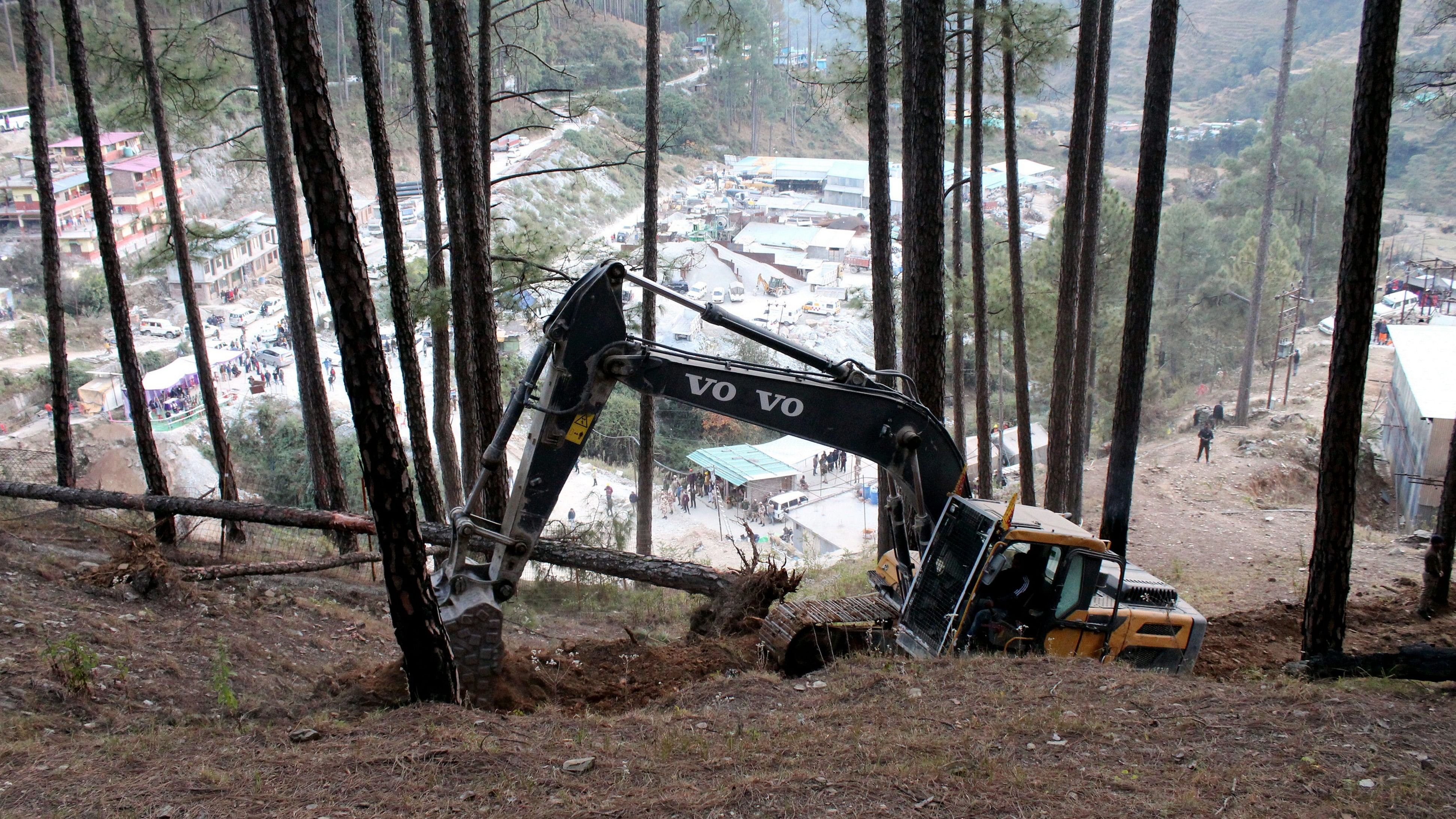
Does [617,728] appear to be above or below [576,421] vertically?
below

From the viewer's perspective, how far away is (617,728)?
6246mm

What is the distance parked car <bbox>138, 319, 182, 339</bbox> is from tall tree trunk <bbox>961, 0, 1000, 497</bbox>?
117ft

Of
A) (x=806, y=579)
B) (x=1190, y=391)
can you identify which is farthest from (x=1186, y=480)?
(x=1190, y=391)

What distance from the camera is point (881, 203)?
37.8 feet

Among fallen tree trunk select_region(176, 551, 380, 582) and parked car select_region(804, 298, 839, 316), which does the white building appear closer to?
fallen tree trunk select_region(176, 551, 380, 582)

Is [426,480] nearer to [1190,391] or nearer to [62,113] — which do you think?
[1190,391]

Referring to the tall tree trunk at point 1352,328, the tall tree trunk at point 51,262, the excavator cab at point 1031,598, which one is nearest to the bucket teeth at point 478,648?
the excavator cab at point 1031,598

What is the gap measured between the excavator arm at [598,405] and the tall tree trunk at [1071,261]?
699cm

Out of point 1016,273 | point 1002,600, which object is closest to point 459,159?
point 1002,600

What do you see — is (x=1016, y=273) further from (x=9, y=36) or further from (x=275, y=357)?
(x=9, y=36)

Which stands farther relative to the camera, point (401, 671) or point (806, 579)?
point (806, 579)

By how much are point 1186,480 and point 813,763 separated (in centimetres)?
1978

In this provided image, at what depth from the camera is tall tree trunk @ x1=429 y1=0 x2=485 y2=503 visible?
9.52 m

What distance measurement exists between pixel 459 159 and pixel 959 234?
9966 mm
